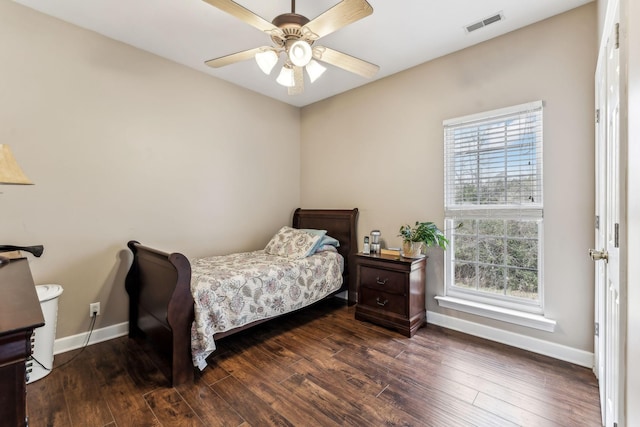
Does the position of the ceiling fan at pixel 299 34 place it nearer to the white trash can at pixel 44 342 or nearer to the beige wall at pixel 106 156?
the beige wall at pixel 106 156

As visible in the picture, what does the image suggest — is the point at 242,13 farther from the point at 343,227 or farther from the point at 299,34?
the point at 343,227

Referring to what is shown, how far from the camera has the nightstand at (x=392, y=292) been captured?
2.71 m

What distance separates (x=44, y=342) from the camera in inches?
80.8

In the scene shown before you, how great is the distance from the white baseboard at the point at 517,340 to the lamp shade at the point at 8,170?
11.0 ft

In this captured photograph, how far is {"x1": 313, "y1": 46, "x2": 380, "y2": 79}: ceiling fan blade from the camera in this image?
199cm

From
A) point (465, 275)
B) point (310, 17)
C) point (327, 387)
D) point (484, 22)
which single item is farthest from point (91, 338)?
point (484, 22)

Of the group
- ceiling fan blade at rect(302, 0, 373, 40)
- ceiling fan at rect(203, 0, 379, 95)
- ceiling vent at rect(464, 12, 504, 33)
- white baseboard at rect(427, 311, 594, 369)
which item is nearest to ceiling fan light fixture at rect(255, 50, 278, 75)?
ceiling fan at rect(203, 0, 379, 95)

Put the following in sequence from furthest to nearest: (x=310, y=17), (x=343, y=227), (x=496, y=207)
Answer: (x=343, y=227)
(x=496, y=207)
(x=310, y=17)

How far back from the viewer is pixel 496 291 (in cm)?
260

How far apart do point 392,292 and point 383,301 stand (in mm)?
148

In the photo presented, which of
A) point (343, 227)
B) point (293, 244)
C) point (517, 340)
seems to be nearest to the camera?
point (517, 340)

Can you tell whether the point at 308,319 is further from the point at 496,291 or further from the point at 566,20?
the point at 566,20

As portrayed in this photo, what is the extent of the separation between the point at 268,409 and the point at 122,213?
2.14 meters

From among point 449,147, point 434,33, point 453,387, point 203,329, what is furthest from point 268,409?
point 434,33
